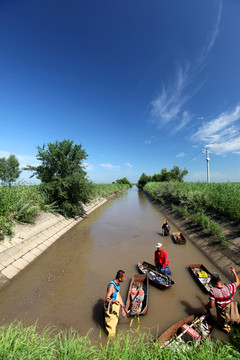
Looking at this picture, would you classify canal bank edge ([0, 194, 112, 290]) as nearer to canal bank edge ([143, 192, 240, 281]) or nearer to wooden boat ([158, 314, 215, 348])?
wooden boat ([158, 314, 215, 348])

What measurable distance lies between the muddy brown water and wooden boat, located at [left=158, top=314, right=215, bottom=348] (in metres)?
0.62

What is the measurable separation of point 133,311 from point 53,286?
3.82 m

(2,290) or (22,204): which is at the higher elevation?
(22,204)

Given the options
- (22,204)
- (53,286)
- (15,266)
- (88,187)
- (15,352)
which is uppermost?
(88,187)

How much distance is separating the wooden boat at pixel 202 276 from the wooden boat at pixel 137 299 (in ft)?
7.07

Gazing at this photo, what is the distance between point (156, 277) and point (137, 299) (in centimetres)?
159

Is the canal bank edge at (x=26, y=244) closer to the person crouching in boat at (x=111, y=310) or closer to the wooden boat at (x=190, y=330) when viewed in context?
the person crouching in boat at (x=111, y=310)

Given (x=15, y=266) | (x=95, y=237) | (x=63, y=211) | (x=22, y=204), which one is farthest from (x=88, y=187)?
(x=15, y=266)

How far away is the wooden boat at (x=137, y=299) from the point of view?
15.3ft

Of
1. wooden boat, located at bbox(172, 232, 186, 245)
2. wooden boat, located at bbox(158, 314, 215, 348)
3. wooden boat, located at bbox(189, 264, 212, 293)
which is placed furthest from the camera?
wooden boat, located at bbox(172, 232, 186, 245)

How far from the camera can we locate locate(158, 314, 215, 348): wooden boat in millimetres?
3631

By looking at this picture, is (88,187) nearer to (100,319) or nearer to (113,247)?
(113,247)

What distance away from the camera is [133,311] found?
4.64 metres

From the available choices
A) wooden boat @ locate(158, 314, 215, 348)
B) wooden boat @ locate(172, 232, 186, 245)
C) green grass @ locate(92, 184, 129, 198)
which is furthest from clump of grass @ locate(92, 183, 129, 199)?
wooden boat @ locate(158, 314, 215, 348)
